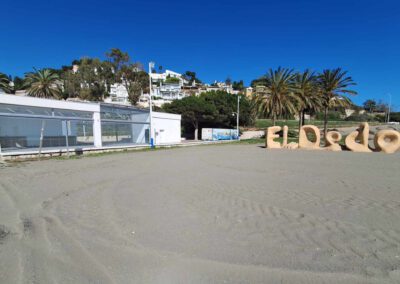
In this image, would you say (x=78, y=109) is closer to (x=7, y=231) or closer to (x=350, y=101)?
(x=7, y=231)

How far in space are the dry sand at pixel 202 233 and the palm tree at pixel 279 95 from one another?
26.4 m

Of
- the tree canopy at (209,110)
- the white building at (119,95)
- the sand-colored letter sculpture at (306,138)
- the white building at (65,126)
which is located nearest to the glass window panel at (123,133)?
the white building at (65,126)

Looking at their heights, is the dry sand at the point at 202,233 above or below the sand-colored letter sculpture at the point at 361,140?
below

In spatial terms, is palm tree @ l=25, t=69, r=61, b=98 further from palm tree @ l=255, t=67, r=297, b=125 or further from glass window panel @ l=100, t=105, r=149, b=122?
palm tree @ l=255, t=67, r=297, b=125

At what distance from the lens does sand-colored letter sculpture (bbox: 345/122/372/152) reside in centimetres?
1731

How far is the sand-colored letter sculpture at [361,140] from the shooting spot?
17312mm

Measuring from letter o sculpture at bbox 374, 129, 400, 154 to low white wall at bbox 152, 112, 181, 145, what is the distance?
23.1 meters

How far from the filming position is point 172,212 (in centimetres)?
490

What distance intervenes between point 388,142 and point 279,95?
1692 centimetres

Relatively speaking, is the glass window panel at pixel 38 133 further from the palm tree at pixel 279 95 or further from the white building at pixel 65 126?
the palm tree at pixel 279 95

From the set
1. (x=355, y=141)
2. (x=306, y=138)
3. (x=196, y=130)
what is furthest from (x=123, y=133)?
(x=196, y=130)

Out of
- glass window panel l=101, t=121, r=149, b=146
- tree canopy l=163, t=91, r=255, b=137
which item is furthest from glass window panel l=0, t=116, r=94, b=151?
tree canopy l=163, t=91, r=255, b=137

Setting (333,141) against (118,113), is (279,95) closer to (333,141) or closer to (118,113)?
(333,141)

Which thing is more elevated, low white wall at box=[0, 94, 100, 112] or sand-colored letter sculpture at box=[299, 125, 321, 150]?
low white wall at box=[0, 94, 100, 112]
